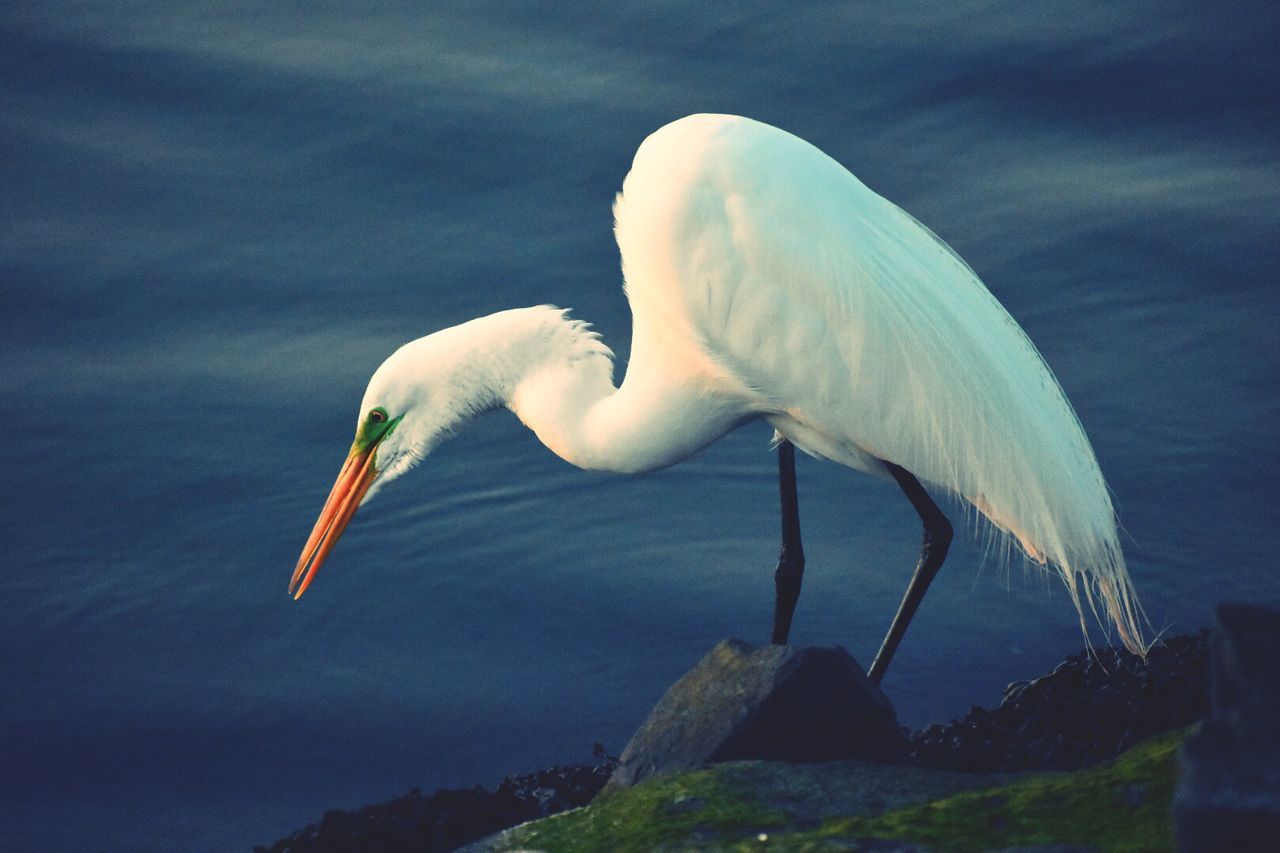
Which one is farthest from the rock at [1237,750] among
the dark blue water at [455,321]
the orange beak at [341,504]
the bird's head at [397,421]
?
the orange beak at [341,504]

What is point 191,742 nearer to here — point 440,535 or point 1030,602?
point 440,535

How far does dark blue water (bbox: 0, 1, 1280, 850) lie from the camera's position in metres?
4.80

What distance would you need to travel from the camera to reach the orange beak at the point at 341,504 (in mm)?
4559

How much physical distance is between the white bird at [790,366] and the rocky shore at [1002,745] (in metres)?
0.15

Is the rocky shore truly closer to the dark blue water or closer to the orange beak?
the dark blue water

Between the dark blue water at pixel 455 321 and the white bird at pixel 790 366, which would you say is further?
the dark blue water at pixel 455 321

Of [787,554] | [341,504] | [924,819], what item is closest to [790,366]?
[787,554]

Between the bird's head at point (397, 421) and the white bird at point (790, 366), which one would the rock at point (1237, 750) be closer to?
the white bird at point (790, 366)

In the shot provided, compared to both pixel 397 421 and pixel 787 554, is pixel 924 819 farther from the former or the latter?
pixel 397 421

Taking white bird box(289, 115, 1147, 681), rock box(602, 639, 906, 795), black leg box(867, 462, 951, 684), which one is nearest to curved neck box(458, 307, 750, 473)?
white bird box(289, 115, 1147, 681)

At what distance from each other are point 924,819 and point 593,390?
5.76ft

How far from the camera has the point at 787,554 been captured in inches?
184

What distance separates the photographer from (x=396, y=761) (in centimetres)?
464

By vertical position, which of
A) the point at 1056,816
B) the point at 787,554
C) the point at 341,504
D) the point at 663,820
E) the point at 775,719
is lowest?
the point at 1056,816
